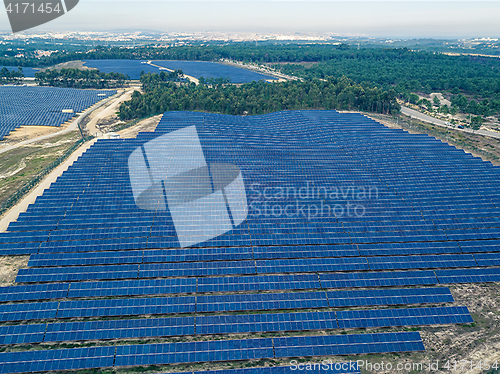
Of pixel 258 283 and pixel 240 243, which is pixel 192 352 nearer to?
pixel 258 283

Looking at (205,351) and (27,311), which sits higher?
(27,311)

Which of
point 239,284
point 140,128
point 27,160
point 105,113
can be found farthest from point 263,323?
point 105,113

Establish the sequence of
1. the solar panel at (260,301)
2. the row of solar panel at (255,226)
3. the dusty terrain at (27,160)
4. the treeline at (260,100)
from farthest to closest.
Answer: the treeline at (260,100) → the dusty terrain at (27,160) → the row of solar panel at (255,226) → the solar panel at (260,301)

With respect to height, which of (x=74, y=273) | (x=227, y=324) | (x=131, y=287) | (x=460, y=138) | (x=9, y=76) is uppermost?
(x=9, y=76)

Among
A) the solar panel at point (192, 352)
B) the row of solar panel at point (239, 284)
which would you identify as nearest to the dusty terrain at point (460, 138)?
the row of solar panel at point (239, 284)

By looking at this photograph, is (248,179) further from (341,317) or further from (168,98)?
(168,98)

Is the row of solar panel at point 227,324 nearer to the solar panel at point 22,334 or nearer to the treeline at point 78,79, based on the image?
the solar panel at point 22,334
